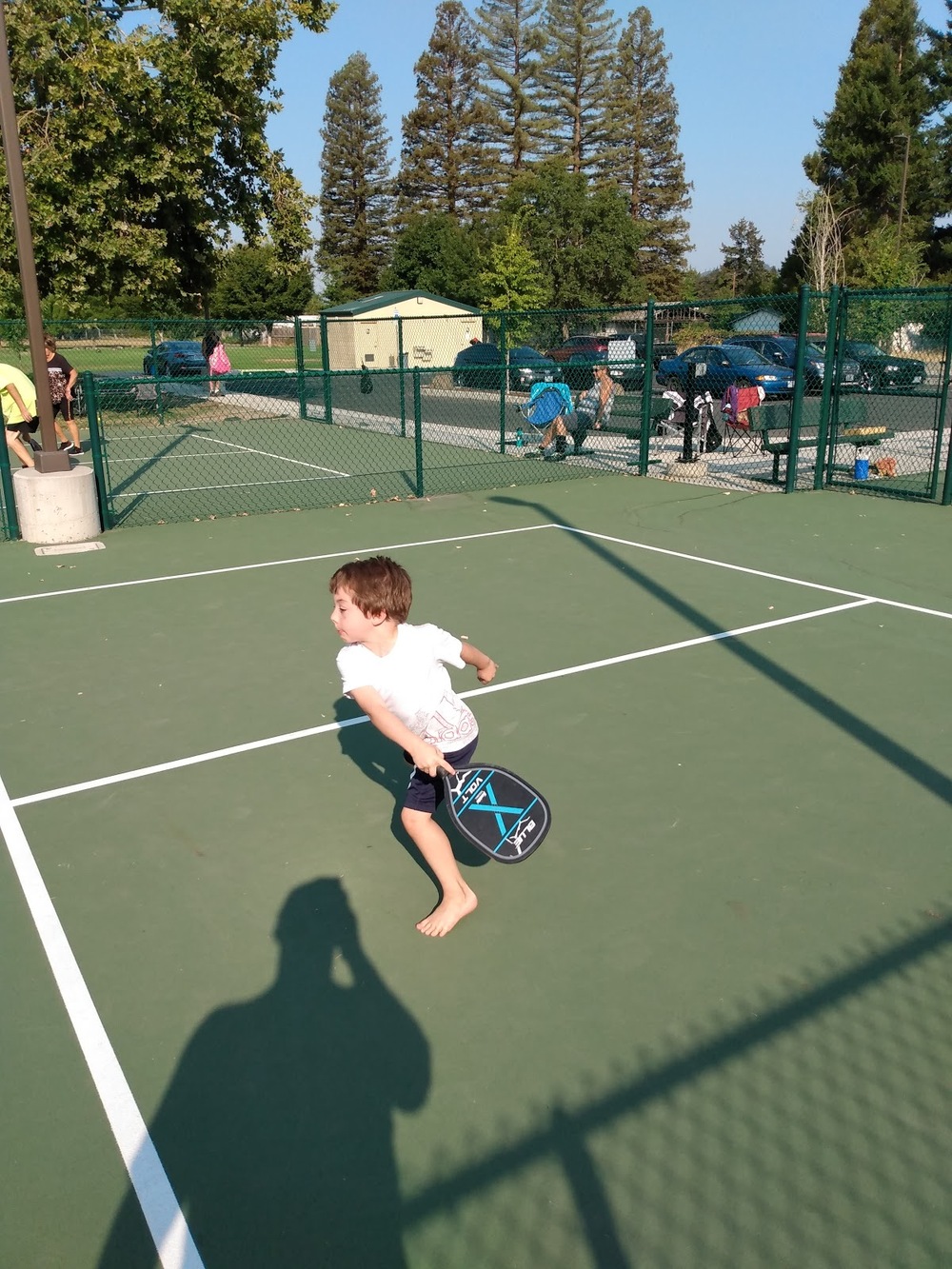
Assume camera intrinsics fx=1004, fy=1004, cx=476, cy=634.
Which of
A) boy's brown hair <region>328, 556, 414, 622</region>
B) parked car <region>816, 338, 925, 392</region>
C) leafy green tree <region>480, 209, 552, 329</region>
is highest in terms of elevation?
leafy green tree <region>480, 209, 552, 329</region>

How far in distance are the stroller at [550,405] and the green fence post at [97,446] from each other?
23.3ft

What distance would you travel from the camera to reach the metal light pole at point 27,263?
30.9 ft

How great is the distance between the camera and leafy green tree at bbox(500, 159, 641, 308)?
55.6 meters

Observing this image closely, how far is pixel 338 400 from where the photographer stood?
94.3 feet

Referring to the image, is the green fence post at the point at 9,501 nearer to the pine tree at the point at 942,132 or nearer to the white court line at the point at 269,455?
the white court line at the point at 269,455

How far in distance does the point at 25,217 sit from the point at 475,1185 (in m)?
10.1

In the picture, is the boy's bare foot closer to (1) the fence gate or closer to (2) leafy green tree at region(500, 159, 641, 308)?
(1) the fence gate

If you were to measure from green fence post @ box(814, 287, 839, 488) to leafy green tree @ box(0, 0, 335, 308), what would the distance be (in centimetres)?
1415

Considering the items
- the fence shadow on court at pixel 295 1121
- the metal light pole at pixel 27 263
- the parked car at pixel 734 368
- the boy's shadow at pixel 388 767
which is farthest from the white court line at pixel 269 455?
the fence shadow on court at pixel 295 1121

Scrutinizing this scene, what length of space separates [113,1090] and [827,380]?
38.2ft

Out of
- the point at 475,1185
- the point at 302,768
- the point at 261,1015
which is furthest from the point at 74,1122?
the point at 302,768

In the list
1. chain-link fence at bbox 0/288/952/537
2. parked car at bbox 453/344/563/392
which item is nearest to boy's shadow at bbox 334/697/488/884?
chain-link fence at bbox 0/288/952/537

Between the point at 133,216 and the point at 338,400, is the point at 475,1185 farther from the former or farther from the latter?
the point at 338,400

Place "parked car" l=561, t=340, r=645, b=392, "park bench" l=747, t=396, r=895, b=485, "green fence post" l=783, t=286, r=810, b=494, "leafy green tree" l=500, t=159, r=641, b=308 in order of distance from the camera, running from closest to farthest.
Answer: "green fence post" l=783, t=286, r=810, b=494, "park bench" l=747, t=396, r=895, b=485, "parked car" l=561, t=340, r=645, b=392, "leafy green tree" l=500, t=159, r=641, b=308
